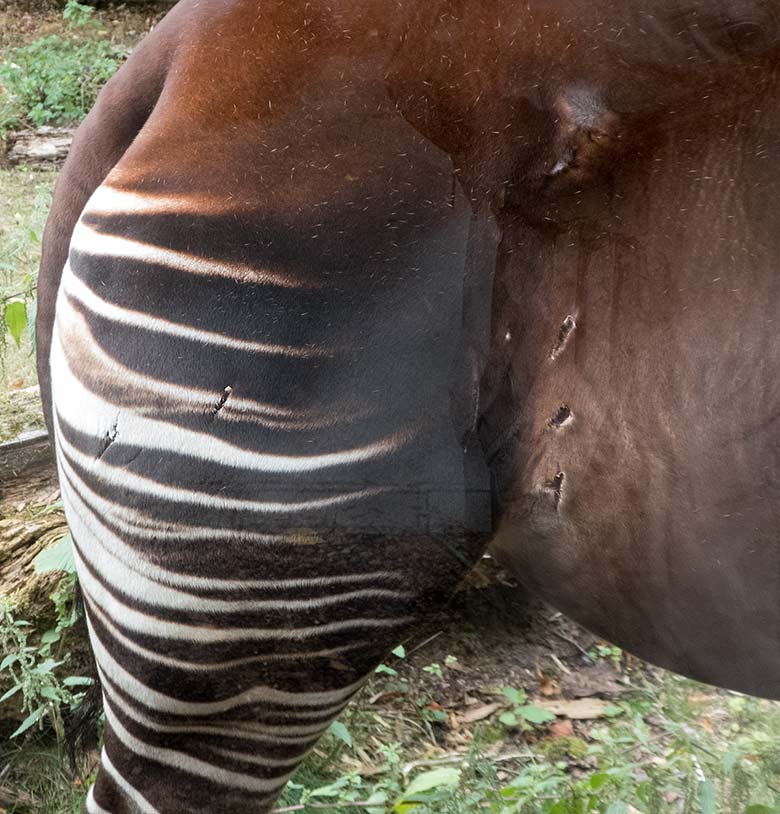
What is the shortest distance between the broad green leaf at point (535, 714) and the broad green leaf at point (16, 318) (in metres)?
1.25

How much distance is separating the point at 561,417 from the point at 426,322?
169mm

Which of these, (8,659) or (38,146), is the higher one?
(38,146)

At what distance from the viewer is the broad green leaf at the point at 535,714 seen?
1204 mm

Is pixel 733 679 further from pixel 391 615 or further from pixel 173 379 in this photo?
pixel 173 379

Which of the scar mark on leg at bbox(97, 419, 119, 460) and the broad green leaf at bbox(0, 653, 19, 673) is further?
the broad green leaf at bbox(0, 653, 19, 673)

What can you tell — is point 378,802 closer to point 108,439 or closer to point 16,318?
point 108,439

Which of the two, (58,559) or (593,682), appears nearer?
(593,682)

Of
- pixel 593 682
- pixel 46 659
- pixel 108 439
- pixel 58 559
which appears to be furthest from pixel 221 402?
pixel 46 659

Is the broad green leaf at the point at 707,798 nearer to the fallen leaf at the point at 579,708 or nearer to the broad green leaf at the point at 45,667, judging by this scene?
the fallen leaf at the point at 579,708

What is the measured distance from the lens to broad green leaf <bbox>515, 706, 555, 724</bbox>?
120 centimetres

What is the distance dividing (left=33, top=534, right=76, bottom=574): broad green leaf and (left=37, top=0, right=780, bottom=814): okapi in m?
0.66

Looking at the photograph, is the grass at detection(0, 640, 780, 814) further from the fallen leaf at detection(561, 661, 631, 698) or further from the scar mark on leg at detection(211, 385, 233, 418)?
the scar mark on leg at detection(211, 385, 233, 418)

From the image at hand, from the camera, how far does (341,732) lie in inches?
58.7

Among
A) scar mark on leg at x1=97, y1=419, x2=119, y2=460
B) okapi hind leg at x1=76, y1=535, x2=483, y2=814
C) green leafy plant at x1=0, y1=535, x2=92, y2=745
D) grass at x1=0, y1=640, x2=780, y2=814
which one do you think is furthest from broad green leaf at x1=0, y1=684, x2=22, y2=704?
scar mark on leg at x1=97, y1=419, x2=119, y2=460
